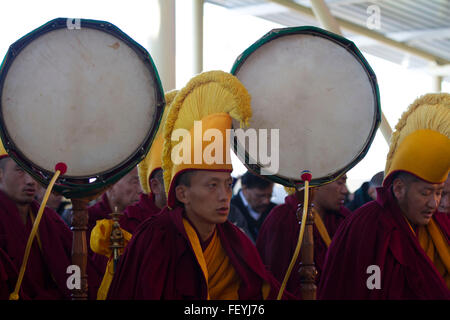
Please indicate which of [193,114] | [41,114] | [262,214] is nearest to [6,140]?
[41,114]

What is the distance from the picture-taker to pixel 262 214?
6.72 meters

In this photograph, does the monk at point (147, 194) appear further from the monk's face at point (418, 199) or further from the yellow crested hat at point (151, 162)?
the monk's face at point (418, 199)

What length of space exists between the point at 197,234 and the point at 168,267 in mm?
237

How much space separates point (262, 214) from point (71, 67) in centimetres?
420

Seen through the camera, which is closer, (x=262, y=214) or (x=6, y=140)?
(x=6, y=140)

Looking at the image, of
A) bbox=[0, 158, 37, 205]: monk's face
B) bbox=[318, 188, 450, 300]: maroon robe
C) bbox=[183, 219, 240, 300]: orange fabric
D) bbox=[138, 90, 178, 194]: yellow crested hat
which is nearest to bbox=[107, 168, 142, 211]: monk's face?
bbox=[138, 90, 178, 194]: yellow crested hat

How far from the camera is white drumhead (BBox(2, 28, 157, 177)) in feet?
8.76

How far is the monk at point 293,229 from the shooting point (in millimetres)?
4656

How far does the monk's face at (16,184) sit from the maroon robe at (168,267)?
1.33 meters

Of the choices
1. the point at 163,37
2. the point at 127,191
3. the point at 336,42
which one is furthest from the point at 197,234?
the point at 163,37

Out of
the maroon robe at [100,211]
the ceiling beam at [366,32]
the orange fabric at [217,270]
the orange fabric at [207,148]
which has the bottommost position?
the orange fabric at [217,270]

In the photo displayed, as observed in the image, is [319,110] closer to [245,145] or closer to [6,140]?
[245,145]

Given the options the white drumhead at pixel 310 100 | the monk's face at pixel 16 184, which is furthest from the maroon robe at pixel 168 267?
the monk's face at pixel 16 184
